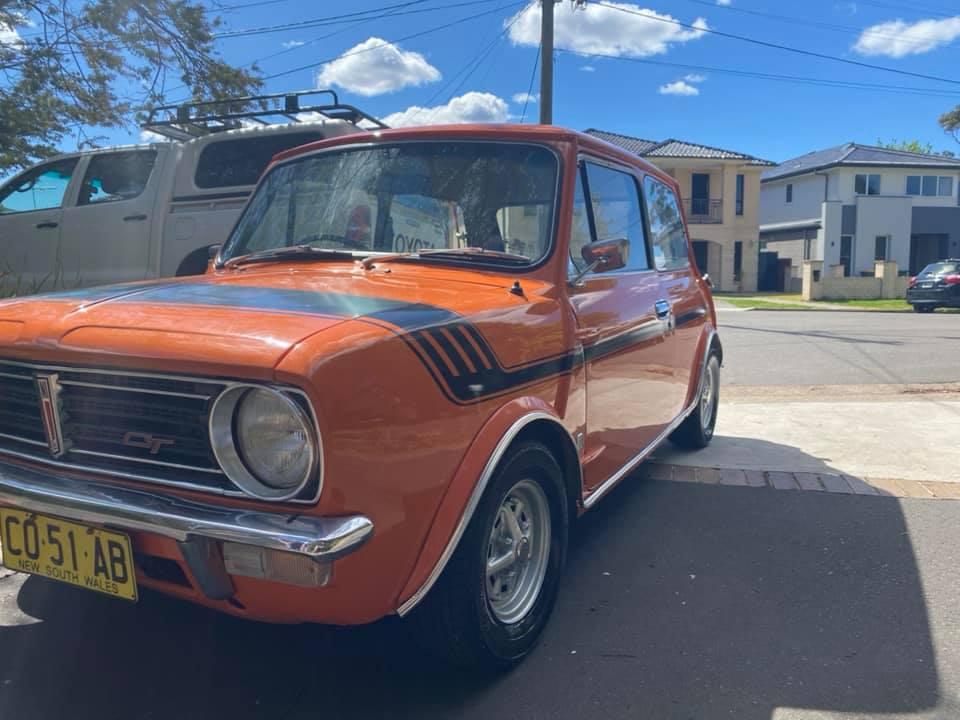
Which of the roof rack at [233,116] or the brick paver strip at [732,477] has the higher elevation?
the roof rack at [233,116]

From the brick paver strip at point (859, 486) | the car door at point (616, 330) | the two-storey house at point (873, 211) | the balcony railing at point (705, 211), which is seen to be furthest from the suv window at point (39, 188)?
the two-storey house at point (873, 211)

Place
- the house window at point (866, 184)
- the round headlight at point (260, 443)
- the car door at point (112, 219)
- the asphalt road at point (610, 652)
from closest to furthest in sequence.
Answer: the round headlight at point (260, 443)
the asphalt road at point (610, 652)
the car door at point (112, 219)
the house window at point (866, 184)

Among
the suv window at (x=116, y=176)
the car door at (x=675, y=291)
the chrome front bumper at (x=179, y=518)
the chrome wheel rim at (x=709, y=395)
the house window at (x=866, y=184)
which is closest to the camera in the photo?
the chrome front bumper at (x=179, y=518)

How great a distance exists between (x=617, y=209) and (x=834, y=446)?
2.98 meters

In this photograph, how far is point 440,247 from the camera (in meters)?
3.10

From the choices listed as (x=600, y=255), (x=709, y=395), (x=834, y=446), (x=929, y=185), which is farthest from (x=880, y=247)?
(x=600, y=255)

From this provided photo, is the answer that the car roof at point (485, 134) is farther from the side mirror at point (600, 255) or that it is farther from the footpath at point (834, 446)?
the footpath at point (834, 446)

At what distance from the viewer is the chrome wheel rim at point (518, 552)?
101 inches

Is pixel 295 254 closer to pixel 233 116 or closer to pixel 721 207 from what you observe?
pixel 233 116

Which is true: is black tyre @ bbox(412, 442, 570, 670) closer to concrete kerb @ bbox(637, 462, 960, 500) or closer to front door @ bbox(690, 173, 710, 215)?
concrete kerb @ bbox(637, 462, 960, 500)

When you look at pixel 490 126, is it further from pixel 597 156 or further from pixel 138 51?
pixel 138 51

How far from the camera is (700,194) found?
108 feet

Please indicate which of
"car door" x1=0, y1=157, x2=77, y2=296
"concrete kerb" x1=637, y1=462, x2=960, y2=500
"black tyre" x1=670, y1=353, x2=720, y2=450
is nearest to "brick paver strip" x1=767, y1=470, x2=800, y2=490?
"concrete kerb" x1=637, y1=462, x2=960, y2=500

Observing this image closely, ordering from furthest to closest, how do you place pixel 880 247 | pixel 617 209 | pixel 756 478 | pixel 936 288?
1. pixel 880 247
2. pixel 936 288
3. pixel 756 478
4. pixel 617 209
